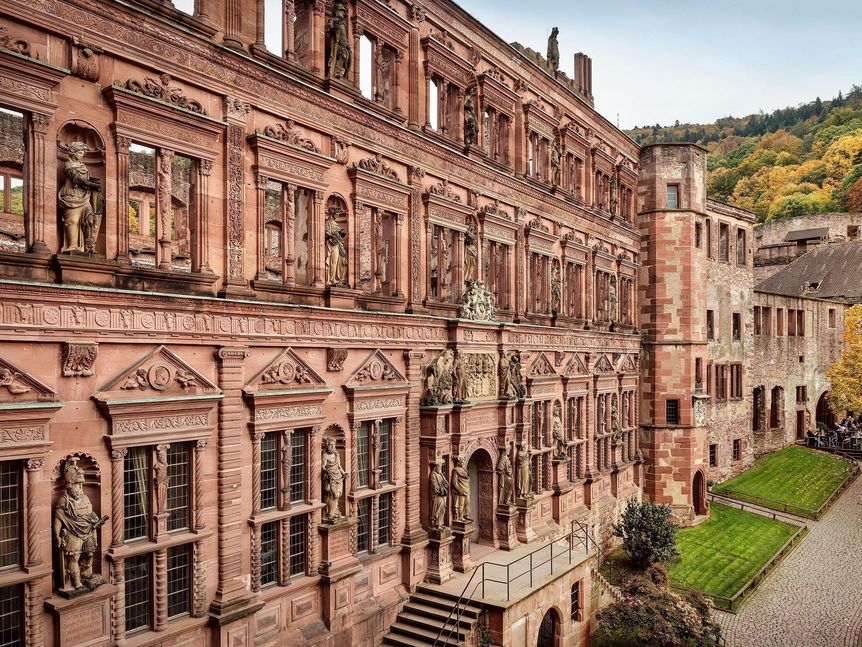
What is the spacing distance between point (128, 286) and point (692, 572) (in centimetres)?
2623

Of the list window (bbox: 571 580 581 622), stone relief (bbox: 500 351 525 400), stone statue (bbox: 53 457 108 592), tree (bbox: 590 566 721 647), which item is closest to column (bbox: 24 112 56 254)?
stone statue (bbox: 53 457 108 592)

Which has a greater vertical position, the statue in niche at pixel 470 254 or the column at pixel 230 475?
the statue in niche at pixel 470 254

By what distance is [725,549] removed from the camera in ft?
108

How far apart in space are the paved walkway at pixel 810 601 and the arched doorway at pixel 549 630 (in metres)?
6.46

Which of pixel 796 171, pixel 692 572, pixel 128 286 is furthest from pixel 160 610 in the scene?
pixel 796 171

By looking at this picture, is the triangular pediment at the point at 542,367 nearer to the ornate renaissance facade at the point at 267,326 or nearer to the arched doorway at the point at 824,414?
the ornate renaissance facade at the point at 267,326

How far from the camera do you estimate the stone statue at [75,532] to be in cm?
1223

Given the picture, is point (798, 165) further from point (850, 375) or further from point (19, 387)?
point (19, 387)

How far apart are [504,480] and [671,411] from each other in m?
17.2

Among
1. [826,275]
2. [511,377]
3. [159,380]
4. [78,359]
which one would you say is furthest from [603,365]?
[826,275]

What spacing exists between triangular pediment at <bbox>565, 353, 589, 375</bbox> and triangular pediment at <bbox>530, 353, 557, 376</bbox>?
5.21ft

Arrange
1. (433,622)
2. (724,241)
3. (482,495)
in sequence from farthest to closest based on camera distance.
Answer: (724,241) < (482,495) < (433,622)

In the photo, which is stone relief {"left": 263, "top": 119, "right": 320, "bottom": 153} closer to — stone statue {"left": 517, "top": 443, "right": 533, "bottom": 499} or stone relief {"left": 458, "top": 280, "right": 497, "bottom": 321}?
stone relief {"left": 458, "top": 280, "right": 497, "bottom": 321}

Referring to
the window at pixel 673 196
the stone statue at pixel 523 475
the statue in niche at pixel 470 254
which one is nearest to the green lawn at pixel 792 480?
the window at pixel 673 196
